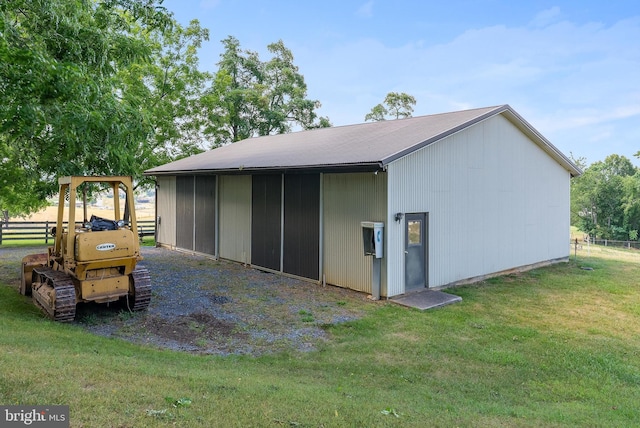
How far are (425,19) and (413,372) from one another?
17154 mm

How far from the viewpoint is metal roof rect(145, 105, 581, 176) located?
8.67 meters

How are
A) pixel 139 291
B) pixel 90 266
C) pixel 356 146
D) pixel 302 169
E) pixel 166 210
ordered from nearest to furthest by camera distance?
pixel 90 266, pixel 139 291, pixel 302 169, pixel 356 146, pixel 166 210

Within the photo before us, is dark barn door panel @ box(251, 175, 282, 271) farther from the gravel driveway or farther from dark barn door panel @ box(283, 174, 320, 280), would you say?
the gravel driveway

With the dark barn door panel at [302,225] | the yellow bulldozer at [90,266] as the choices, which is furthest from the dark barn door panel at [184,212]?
the yellow bulldozer at [90,266]

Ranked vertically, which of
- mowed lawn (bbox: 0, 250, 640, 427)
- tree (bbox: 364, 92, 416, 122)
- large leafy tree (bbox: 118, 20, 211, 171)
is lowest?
mowed lawn (bbox: 0, 250, 640, 427)

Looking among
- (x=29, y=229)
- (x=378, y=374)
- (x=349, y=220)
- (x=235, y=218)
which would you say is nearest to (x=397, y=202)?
(x=349, y=220)

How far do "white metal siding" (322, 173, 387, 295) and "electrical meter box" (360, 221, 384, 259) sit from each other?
0.92 feet

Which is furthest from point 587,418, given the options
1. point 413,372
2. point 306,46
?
point 306,46

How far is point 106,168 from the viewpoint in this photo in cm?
951

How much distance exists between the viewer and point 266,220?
11461 mm

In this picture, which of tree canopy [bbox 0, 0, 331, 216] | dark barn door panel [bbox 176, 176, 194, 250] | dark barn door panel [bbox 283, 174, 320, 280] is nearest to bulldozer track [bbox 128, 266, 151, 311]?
tree canopy [bbox 0, 0, 331, 216]

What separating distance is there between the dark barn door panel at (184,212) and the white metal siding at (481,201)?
8616mm

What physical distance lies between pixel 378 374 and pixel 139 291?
4336 millimetres

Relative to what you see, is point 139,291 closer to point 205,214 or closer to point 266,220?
point 266,220
